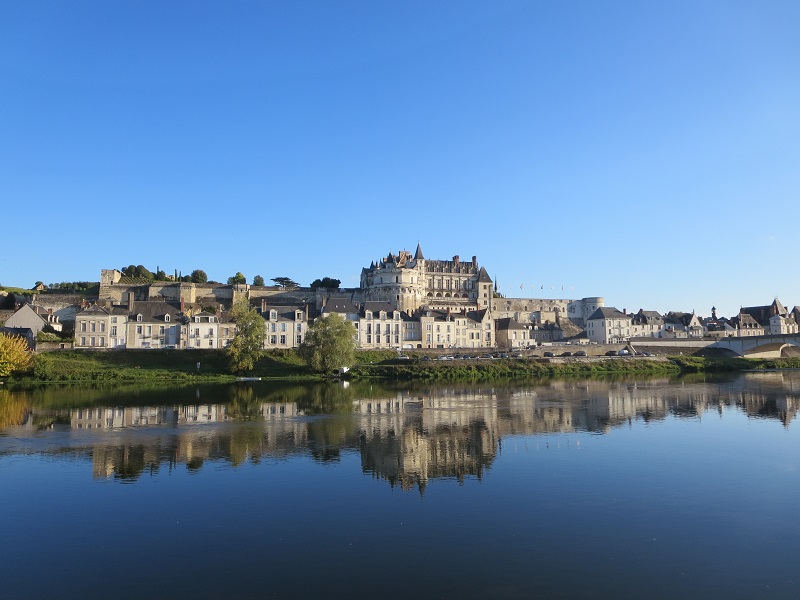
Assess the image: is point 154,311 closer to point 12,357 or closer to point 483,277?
point 12,357

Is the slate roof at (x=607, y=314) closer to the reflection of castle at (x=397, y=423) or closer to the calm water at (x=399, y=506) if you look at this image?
the reflection of castle at (x=397, y=423)

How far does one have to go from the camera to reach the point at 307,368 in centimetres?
5038

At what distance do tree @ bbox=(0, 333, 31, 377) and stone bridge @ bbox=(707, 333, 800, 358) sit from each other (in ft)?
209

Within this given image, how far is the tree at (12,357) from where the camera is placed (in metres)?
41.0

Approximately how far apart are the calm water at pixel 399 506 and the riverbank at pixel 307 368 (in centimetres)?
1784

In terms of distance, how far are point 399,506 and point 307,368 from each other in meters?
37.7

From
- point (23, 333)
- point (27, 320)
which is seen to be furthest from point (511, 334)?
point (27, 320)

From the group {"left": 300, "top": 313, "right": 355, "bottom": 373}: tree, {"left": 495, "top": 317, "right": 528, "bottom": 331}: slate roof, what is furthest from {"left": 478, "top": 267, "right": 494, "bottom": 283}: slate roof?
{"left": 300, "top": 313, "right": 355, "bottom": 373}: tree

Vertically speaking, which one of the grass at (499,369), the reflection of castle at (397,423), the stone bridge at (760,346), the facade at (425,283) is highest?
the facade at (425,283)

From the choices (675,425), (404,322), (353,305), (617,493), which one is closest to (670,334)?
(404,322)

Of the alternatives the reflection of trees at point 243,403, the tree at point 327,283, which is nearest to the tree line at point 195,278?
the tree at point 327,283

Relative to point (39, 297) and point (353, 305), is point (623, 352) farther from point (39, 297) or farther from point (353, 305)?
point (39, 297)

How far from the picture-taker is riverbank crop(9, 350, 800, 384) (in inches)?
1753

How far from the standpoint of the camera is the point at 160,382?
144ft
